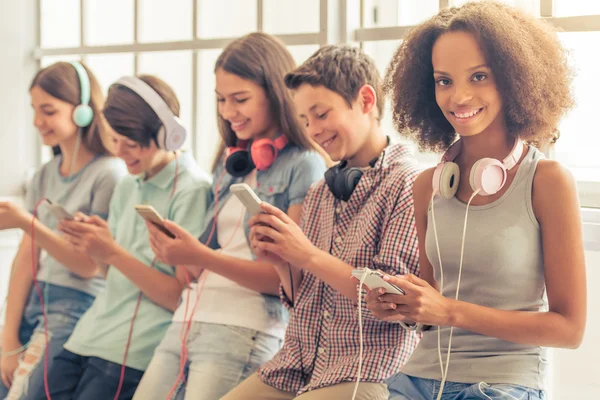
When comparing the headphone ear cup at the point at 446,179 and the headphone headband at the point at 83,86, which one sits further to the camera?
the headphone headband at the point at 83,86

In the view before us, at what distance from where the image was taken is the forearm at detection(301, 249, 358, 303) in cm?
166

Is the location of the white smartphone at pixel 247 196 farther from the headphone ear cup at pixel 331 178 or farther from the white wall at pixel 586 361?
the white wall at pixel 586 361

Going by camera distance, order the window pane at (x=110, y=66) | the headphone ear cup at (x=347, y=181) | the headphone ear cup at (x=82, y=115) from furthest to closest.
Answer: the window pane at (x=110, y=66) < the headphone ear cup at (x=82, y=115) < the headphone ear cup at (x=347, y=181)

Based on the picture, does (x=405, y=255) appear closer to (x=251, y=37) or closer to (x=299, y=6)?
(x=251, y=37)

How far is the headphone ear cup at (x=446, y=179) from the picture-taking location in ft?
4.71

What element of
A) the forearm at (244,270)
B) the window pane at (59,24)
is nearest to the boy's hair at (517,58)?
the forearm at (244,270)

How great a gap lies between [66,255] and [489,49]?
5.43 feet

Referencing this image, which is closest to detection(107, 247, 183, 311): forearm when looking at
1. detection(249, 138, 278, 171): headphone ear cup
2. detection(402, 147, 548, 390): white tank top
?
detection(249, 138, 278, 171): headphone ear cup

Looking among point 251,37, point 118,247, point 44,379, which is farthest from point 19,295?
point 251,37

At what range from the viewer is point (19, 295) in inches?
105

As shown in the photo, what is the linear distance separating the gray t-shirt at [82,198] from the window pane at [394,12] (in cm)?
101

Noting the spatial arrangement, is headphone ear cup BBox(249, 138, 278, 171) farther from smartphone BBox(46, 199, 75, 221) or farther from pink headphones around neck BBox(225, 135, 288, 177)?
smartphone BBox(46, 199, 75, 221)

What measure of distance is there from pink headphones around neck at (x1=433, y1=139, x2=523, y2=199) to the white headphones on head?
1.01 meters

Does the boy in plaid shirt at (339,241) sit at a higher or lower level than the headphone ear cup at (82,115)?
lower
